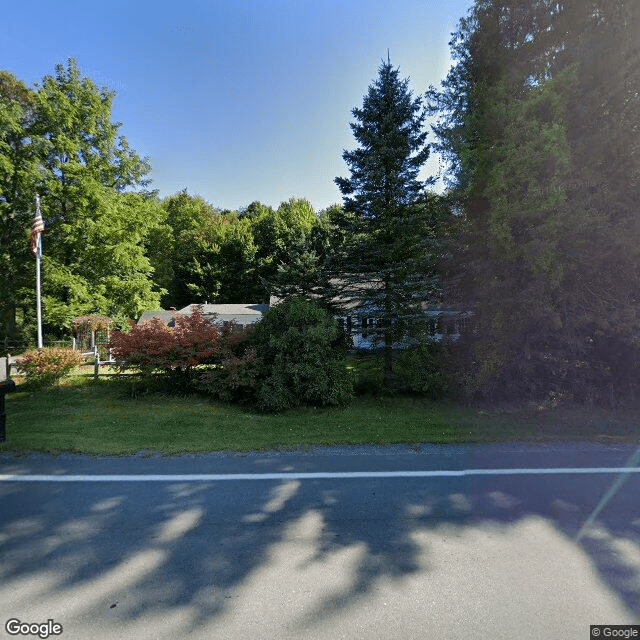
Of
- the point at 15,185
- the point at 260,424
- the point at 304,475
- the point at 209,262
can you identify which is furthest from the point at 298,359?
the point at 209,262

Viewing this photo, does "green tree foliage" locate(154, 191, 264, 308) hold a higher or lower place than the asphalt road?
higher

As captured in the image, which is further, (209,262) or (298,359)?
(209,262)

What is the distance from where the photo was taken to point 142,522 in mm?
3254

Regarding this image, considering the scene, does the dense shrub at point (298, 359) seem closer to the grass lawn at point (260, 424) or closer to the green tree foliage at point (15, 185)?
the grass lawn at point (260, 424)

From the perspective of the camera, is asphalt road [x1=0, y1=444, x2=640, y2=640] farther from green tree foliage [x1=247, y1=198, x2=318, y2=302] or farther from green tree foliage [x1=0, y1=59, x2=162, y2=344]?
green tree foliage [x1=247, y1=198, x2=318, y2=302]

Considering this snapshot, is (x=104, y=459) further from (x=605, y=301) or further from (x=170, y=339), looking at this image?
(x=605, y=301)

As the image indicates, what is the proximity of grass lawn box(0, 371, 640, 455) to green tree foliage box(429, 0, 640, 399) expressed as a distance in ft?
3.40

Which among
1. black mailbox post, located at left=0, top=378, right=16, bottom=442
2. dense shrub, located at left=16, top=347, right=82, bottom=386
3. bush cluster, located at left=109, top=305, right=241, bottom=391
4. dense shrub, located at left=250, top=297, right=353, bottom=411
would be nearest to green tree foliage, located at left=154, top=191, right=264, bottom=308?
dense shrub, located at left=16, top=347, right=82, bottom=386

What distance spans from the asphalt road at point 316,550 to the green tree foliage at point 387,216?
18.8ft

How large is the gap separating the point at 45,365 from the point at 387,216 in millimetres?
9651

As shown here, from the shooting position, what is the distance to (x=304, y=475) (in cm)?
433

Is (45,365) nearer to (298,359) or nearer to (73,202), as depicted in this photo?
(298,359)

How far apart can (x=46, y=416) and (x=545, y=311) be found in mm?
9400

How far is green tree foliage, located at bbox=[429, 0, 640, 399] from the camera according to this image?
6.77 meters
